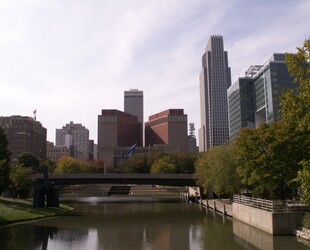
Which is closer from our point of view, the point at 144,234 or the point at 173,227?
the point at 144,234

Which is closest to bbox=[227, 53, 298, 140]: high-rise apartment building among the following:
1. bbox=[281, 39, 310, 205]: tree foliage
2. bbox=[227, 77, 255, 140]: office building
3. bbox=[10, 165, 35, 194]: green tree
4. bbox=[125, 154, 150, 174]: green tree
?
bbox=[227, 77, 255, 140]: office building

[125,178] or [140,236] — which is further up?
[125,178]

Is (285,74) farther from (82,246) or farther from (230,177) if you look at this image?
(82,246)

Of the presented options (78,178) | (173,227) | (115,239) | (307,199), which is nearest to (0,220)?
(115,239)

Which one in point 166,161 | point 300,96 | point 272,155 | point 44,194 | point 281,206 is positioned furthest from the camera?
point 166,161

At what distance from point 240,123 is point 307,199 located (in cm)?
16590

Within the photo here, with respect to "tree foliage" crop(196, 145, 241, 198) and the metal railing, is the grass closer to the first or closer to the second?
"tree foliage" crop(196, 145, 241, 198)

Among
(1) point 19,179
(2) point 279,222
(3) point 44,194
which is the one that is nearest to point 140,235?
(2) point 279,222

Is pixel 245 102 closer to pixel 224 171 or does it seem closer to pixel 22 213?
pixel 224 171

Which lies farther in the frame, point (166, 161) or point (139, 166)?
point (139, 166)

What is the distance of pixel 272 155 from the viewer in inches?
1638

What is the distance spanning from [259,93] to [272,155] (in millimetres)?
131394

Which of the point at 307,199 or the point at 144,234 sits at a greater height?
the point at 307,199

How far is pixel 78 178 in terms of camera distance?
95.2m
